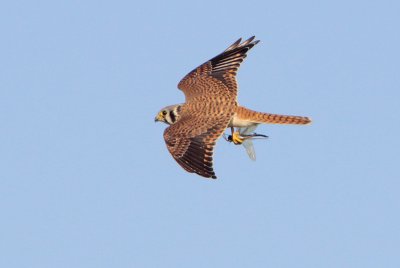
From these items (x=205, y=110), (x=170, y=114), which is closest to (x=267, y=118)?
(x=205, y=110)

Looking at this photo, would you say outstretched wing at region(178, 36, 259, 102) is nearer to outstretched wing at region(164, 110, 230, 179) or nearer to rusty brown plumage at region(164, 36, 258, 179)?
rusty brown plumage at region(164, 36, 258, 179)

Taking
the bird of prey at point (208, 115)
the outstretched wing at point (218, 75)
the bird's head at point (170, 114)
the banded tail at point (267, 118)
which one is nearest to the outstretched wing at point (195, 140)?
the bird of prey at point (208, 115)

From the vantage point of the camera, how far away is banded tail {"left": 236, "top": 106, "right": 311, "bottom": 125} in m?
17.8

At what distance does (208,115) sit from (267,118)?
1074 millimetres

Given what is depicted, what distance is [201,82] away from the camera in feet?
63.3

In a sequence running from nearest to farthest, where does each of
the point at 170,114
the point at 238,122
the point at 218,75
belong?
the point at 238,122
the point at 170,114
the point at 218,75

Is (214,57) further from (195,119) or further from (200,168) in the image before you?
(200,168)

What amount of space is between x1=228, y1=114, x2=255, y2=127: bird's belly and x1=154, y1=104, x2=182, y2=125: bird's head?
0.96m

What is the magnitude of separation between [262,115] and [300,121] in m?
0.63

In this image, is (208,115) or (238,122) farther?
(238,122)

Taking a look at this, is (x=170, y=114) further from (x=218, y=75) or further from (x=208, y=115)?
(x=218, y=75)

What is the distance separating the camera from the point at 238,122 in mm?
17781

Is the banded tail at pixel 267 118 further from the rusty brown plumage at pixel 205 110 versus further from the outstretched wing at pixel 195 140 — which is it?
the outstretched wing at pixel 195 140

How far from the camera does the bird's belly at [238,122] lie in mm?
17734
